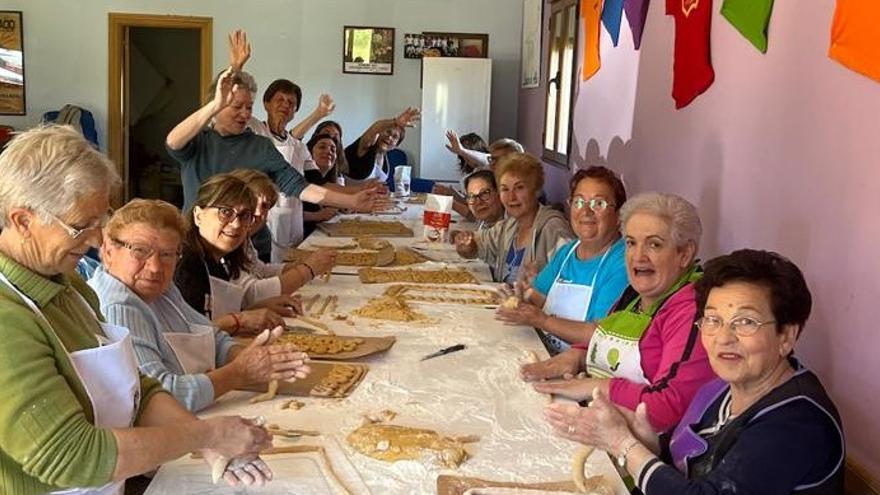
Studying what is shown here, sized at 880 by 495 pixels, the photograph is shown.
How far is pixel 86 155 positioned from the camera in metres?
1.22

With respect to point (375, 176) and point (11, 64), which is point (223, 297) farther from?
point (11, 64)

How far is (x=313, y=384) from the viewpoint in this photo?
1.91 metres

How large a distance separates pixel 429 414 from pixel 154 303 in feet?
2.30

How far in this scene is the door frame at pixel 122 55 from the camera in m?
7.42

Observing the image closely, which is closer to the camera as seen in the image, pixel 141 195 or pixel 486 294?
pixel 486 294

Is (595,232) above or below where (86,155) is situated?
below

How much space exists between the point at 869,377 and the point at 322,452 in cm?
111

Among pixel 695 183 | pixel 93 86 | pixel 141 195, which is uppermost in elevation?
pixel 93 86

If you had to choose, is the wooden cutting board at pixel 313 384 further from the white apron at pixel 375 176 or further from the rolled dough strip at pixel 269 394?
the white apron at pixel 375 176

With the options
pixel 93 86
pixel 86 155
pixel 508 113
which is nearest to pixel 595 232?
pixel 86 155

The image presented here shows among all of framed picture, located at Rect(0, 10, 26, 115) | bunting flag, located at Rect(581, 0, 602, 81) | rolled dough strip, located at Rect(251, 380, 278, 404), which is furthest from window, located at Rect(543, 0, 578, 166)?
framed picture, located at Rect(0, 10, 26, 115)

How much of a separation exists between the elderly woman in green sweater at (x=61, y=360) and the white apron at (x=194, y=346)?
1.79 feet

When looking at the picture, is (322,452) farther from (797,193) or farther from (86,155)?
(797,193)

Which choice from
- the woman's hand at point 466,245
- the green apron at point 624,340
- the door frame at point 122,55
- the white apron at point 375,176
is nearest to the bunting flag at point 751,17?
the green apron at point 624,340
